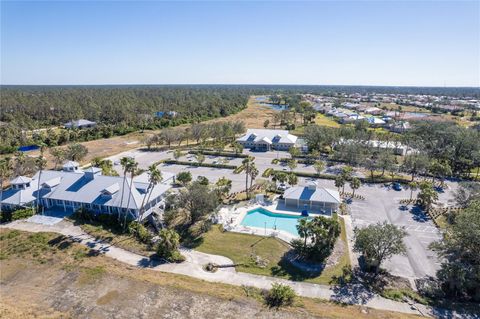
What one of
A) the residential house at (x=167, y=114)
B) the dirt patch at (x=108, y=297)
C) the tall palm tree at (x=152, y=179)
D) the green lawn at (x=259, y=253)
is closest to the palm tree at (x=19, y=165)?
the tall palm tree at (x=152, y=179)

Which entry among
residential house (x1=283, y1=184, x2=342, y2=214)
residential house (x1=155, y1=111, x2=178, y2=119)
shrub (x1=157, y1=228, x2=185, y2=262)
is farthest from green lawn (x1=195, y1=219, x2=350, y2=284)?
residential house (x1=155, y1=111, x2=178, y2=119)

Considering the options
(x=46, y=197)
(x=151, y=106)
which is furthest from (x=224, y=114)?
(x=46, y=197)

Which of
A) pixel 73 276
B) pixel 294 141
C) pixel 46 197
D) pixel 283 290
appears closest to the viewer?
pixel 283 290

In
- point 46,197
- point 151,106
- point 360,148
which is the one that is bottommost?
point 46,197

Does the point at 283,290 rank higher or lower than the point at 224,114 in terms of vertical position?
lower

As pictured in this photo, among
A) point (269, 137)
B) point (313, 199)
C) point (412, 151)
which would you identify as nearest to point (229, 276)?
point (313, 199)

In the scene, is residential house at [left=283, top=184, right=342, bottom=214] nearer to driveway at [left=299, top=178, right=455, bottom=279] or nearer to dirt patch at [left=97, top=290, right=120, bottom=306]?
driveway at [left=299, top=178, right=455, bottom=279]

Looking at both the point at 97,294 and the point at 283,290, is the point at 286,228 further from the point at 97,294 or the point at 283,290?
the point at 97,294
